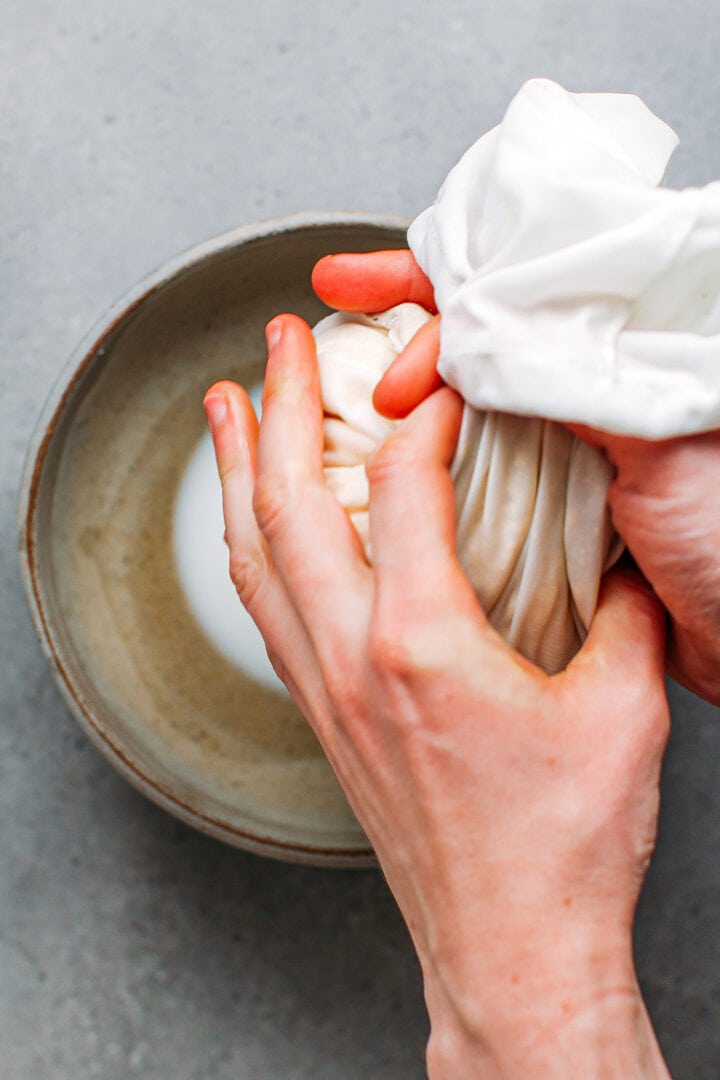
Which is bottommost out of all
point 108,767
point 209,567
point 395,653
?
point 108,767

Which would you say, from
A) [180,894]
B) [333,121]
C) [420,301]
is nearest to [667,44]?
[333,121]

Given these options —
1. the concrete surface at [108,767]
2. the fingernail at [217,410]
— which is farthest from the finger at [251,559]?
the concrete surface at [108,767]

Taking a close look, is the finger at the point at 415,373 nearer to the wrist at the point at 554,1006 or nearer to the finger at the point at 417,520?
the finger at the point at 417,520

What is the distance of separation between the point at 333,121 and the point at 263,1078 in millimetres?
648

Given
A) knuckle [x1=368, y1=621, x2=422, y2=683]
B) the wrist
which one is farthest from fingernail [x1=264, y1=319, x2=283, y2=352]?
the wrist

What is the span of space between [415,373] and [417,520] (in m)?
0.07

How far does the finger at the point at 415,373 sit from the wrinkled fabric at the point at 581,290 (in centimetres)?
2

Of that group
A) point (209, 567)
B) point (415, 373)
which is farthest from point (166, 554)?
point (415, 373)

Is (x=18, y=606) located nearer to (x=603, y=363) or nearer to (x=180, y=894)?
(x=180, y=894)

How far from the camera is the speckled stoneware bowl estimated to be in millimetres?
482

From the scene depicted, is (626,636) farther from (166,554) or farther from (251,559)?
(166,554)

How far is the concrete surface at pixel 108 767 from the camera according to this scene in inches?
24.5

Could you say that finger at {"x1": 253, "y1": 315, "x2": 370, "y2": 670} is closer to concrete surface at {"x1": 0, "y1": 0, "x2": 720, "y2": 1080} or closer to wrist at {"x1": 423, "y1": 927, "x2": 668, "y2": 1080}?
wrist at {"x1": 423, "y1": 927, "x2": 668, "y2": 1080}

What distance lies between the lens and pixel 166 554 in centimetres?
59
